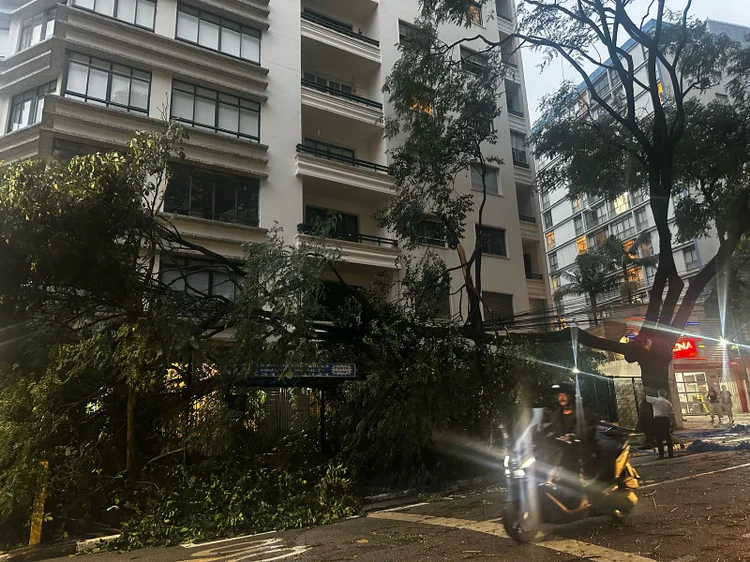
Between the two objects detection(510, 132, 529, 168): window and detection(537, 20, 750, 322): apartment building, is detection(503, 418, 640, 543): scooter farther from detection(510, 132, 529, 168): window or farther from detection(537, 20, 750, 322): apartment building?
detection(537, 20, 750, 322): apartment building

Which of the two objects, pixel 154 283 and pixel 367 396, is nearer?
pixel 154 283

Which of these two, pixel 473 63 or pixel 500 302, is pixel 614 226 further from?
pixel 473 63

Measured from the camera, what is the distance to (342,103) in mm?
18922

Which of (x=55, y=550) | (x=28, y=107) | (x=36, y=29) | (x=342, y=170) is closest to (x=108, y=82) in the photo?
(x=28, y=107)

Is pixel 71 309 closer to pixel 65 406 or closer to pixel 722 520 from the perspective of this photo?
pixel 65 406

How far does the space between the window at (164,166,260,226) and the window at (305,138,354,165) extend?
10.2 feet

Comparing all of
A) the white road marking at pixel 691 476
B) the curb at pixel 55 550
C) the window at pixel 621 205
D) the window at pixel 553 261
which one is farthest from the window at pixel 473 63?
the window at pixel 553 261

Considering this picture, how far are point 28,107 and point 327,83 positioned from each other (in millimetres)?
10575

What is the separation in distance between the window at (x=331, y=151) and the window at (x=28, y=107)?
837cm

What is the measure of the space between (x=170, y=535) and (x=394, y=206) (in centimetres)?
1092

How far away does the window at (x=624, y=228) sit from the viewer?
42.0m

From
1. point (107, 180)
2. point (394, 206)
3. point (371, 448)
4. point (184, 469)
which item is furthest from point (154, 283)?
point (394, 206)

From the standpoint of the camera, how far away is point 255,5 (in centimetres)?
1817

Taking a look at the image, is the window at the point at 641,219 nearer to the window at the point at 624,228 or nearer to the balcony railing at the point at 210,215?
the window at the point at 624,228
